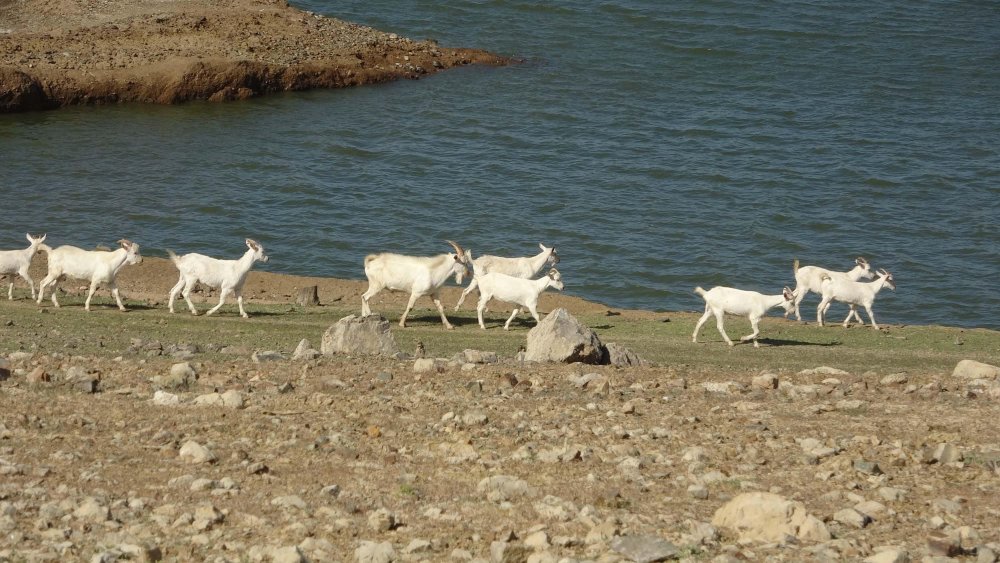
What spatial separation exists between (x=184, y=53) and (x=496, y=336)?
2885cm

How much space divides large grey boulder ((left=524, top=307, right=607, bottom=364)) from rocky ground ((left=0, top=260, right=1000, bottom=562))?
2.88 ft

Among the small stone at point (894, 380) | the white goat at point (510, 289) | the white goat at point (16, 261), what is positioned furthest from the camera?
the white goat at point (16, 261)

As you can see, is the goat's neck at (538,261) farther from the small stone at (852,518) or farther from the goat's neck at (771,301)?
the small stone at (852,518)

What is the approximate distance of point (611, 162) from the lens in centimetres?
4097

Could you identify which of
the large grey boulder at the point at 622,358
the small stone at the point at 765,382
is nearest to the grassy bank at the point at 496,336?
Result: the large grey boulder at the point at 622,358

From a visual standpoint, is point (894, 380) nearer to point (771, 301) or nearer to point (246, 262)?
point (771, 301)

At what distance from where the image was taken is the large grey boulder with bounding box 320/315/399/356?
1683 cm

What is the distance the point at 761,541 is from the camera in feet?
29.9

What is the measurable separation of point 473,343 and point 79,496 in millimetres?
10341

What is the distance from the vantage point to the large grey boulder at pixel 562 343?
1617 cm

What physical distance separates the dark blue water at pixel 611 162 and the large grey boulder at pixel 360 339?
46.8ft

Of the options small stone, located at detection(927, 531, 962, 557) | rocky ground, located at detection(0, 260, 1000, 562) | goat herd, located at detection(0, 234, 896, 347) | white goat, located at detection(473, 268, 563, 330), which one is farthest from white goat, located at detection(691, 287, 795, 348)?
small stone, located at detection(927, 531, 962, 557)

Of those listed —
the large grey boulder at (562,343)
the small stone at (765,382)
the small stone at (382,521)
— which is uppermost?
the small stone at (382,521)

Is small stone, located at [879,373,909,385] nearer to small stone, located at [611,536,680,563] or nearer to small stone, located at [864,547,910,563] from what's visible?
small stone, located at [864,547,910,563]
